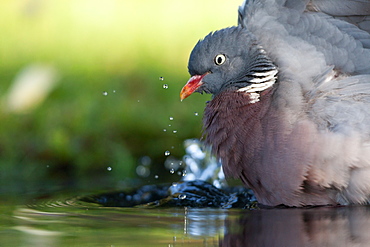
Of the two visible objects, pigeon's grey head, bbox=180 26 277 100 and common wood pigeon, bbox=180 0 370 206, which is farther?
pigeon's grey head, bbox=180 26 277 100

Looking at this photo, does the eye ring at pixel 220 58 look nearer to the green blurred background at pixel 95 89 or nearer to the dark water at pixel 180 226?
the green blurred background at pixel 95 89

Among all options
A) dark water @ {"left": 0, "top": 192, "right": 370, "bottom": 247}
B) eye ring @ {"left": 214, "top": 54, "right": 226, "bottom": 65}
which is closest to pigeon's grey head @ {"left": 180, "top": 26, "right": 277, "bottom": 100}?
eye ring @ {"left": 214, "top": 54, "right": 226, "bottom": 65}

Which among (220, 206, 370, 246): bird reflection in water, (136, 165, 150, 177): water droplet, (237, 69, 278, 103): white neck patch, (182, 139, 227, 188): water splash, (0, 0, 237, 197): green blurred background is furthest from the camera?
(0, 0, 237, 197): green blurred background

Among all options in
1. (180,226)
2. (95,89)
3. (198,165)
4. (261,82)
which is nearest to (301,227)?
(180,226)

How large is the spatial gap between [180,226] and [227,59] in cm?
151

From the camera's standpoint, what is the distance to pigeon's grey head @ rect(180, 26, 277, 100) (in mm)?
4297

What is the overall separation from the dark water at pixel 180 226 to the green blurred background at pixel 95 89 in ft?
4.12

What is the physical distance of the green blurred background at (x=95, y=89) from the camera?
591cm

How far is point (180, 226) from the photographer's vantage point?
10.3 ft

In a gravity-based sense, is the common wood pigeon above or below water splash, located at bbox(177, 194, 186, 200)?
above

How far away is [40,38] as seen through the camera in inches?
316

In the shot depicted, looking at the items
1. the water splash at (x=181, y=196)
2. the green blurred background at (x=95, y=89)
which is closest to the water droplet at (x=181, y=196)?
the water splash at (x=181, y=196)

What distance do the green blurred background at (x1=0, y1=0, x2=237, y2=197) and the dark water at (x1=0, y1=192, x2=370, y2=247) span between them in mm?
1254

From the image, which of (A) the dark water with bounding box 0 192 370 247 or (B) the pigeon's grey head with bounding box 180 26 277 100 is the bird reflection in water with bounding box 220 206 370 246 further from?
(B) the pigeon's grey head with bounding box 180 26 277 100
